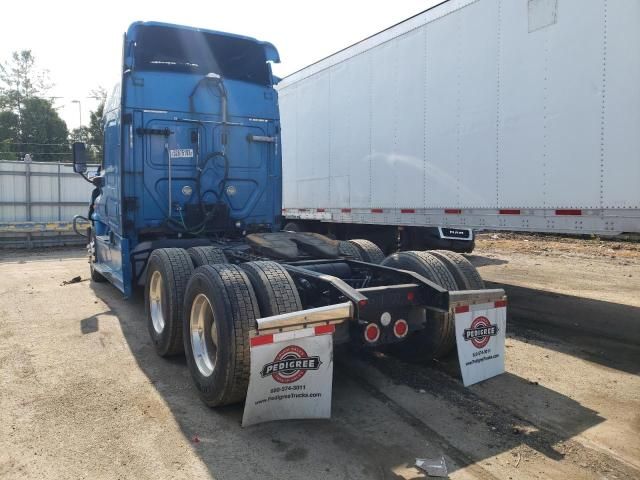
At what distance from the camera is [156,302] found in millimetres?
5691

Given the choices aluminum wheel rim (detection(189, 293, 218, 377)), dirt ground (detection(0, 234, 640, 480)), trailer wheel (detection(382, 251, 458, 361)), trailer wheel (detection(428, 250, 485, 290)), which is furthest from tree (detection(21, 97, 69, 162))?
trailer wheel (detection(428, 250, 485, 290))

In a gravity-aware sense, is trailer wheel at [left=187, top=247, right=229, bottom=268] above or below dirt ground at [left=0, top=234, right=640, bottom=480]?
above

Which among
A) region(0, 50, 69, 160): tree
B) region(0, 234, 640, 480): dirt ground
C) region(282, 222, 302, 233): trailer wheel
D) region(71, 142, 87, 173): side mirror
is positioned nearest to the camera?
region(0, 234, 640, 480): dirt ground

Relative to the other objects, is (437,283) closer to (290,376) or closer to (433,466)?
(290,376)

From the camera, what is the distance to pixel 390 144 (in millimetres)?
8484

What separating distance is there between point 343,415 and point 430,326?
4.00 feet

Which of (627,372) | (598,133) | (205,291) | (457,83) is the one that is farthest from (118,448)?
(457,83)

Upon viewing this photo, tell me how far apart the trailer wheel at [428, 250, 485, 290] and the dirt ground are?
0.82 meters

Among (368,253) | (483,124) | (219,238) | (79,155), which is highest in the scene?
(483,124)

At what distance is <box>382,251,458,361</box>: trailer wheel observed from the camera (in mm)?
4555

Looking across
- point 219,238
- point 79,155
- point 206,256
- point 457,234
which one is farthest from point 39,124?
point 206,256

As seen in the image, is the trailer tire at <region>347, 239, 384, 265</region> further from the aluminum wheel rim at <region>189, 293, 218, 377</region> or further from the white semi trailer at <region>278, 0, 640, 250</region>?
the aluminum wheel rim at <region>189, 293, 218, 377</region>

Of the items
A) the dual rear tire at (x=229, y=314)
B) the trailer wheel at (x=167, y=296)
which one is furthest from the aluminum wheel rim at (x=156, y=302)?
the dual rear tire at (x=229, y=314)

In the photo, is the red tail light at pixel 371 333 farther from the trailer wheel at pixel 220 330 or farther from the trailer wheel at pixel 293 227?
the trailer wheel at pixel 293 227
